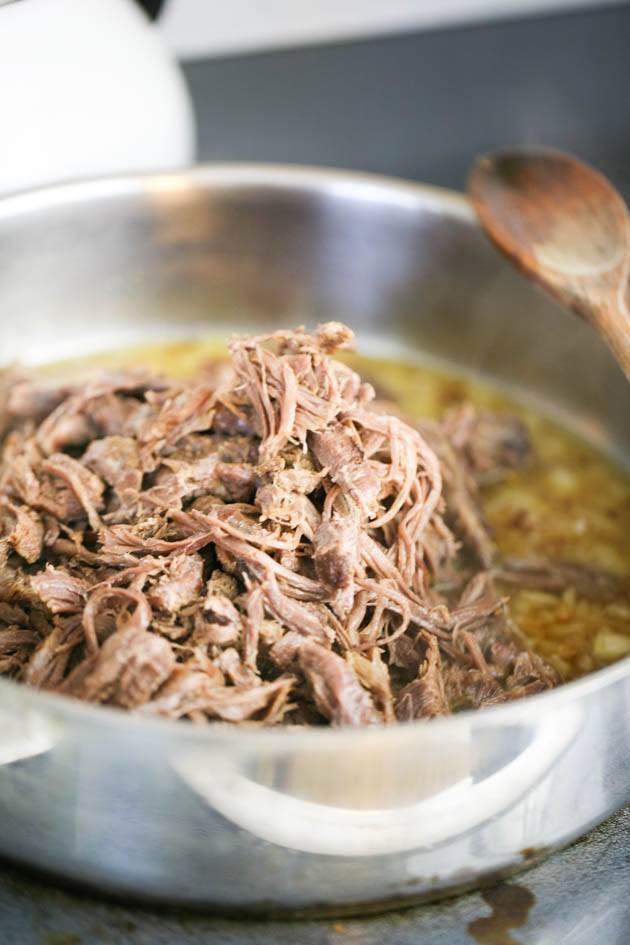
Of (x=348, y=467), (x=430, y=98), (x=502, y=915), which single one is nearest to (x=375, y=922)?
(x=502, y=915)

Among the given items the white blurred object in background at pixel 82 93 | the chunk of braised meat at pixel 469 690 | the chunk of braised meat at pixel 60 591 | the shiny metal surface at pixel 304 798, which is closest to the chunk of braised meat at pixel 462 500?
the chunk of braised meat at pixel 469 690

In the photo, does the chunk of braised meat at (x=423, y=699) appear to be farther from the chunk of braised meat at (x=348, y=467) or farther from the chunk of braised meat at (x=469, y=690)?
the chunk of braised meat at (x=348, y=467)

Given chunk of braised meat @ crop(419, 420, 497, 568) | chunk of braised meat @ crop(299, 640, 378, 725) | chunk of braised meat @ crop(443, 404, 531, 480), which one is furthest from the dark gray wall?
→ chunk of braised meat @ crop(299, 640, 378, 725)

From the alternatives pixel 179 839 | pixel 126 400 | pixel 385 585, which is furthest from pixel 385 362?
pixel 179 839

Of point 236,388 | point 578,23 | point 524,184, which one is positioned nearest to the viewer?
point 236,388

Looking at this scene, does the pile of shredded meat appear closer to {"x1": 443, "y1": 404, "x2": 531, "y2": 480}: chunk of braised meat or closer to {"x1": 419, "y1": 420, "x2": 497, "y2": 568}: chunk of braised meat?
{"x1": 419, "y1": 420, "x2": 497, "y2": 568}: chunk of braised meat

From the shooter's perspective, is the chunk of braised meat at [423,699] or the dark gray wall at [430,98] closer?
the chunk of braised meat at [423,699]

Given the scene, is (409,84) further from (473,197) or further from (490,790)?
(490,790)
